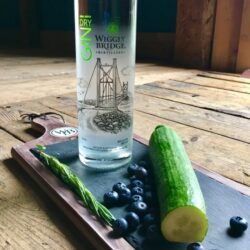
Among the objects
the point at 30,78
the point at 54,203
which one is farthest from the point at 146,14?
the point at 54,203

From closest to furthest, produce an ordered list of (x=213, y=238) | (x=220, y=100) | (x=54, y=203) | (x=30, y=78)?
(x=213, y=238) → (x=54, y=203) → (x=220, y=100) → (x=30, y=78)

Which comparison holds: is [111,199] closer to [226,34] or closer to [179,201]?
[179,201]

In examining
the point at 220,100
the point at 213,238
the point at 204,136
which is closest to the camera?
the point at 213,238

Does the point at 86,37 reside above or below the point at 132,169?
above

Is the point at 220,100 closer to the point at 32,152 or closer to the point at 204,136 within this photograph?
the point at 204,136

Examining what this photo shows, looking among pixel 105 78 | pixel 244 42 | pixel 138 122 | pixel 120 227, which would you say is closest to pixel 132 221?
pixel 120 227

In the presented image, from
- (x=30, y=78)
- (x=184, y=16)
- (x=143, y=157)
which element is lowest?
(x=30, y=78)

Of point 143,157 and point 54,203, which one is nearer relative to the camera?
point 54,203

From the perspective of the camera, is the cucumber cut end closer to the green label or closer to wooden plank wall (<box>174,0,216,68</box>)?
the green label
